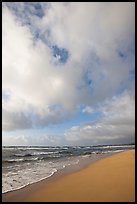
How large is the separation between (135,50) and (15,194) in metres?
4.94

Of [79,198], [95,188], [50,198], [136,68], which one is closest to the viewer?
[136,68]

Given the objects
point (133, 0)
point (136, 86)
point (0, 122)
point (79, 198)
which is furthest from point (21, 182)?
point (133, 0)

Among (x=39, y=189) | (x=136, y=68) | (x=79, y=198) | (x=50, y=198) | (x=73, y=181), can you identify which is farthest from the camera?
(x=73, y=181)

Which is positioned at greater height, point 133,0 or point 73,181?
point 133,0

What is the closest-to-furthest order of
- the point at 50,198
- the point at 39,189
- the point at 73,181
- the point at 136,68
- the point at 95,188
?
the point at 136,68 → the point at 50,198 → the point at 95,188 → the point at 39,189 → the point at 73,181

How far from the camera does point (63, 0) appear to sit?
8.50 feet

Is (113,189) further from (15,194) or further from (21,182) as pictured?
(21,182)

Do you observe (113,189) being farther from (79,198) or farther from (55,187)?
(55,187)

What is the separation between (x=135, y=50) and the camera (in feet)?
8.85

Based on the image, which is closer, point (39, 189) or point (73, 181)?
point (39, 189)

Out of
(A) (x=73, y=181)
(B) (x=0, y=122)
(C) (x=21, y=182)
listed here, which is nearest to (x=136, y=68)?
(B) (x=0, y=122)

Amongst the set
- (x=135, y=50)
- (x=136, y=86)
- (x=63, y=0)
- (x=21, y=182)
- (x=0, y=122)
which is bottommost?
(x=21, y=182)

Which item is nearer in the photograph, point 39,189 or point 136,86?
point 136,86

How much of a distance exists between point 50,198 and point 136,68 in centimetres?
400
